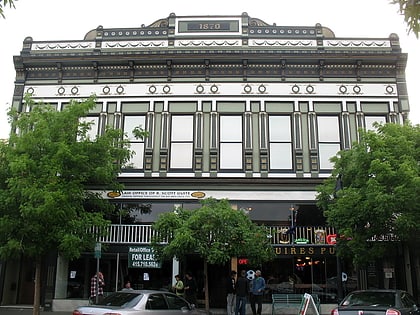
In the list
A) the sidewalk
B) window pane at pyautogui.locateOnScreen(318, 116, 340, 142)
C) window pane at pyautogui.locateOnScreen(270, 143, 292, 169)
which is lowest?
the sidewalk

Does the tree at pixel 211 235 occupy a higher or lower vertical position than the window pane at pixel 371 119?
lower

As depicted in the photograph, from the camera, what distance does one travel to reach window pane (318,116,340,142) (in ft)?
68.7

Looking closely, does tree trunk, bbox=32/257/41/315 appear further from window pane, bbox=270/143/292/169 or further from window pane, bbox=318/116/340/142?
window pane, bbox=318/116/340/142

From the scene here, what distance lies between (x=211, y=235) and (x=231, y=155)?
18.0ft

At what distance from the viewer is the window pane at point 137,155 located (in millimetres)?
20653

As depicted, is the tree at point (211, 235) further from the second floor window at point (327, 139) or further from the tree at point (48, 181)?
the second floor window at point (327, 139)

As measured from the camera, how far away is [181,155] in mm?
20719

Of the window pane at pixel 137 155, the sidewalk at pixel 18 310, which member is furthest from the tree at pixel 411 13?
the sidewalk at pixel 18 310

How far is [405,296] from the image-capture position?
38.5 ft

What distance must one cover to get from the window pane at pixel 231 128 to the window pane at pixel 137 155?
351cm

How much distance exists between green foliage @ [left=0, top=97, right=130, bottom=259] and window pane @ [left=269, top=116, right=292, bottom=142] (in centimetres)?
712

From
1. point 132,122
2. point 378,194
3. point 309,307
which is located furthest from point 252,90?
point 309,307

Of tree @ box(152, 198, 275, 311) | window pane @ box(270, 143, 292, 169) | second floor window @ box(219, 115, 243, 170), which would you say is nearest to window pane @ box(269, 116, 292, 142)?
window pane @ box(270, 143, 292, 169)

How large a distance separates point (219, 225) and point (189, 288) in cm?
377
